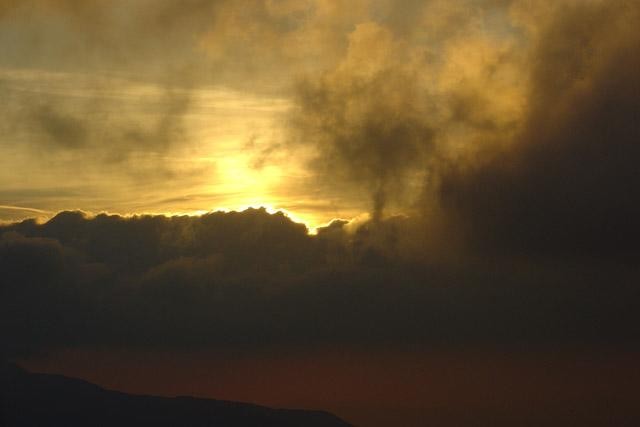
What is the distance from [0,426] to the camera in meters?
153

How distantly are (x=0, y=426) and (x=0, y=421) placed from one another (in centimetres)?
923

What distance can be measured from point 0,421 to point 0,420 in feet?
0.60

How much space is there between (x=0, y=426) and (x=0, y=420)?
9.14 metres

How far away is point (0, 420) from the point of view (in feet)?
→ 475
